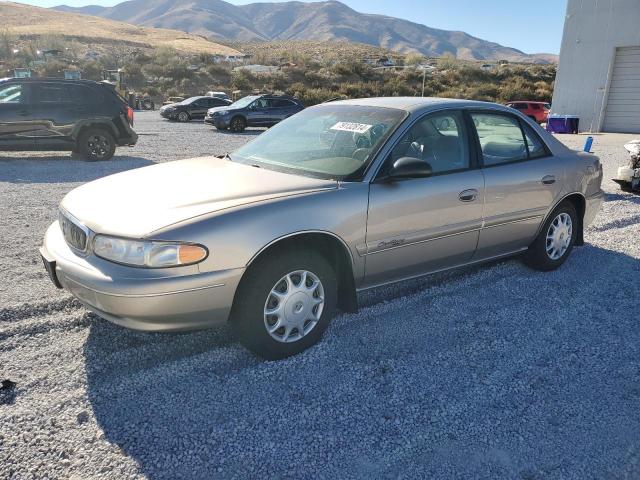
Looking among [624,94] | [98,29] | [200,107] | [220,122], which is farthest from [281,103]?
[98,29]

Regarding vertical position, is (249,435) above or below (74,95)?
below

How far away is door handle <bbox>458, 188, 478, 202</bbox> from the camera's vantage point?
416cm

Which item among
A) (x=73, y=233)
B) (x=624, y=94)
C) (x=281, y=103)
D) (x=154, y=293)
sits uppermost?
(x=624, y=94)

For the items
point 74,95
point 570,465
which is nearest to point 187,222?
point 570,465

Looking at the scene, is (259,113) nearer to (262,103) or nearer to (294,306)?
(262,103)

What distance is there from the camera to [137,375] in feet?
10.5

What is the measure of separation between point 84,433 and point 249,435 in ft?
2.66

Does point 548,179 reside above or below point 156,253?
above

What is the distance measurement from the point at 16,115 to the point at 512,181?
9758mm

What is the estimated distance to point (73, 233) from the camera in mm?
3396

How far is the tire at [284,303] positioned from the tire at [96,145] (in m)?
9.30

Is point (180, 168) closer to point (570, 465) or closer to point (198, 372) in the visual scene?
point (198, 372)

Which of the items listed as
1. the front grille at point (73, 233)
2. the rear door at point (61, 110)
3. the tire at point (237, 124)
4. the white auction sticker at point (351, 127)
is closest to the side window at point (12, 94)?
the rear door at point (61, 110)

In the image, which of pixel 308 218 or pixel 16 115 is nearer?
pixel 308 218
